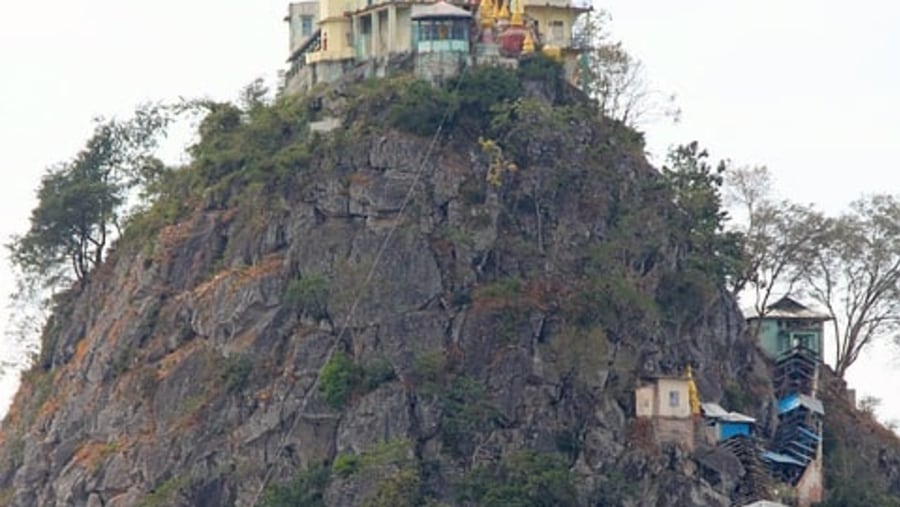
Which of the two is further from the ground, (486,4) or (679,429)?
(486,4)

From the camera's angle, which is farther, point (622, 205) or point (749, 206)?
point (749, 206)

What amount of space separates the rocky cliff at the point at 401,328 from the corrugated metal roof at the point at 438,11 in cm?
219

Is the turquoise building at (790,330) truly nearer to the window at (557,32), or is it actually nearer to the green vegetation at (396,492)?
the window at (557,32)

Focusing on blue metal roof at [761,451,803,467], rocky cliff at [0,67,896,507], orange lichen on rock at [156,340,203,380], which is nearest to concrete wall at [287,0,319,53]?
rocky cliff at [0,67,896,507]

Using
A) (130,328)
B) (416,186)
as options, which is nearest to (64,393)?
(130,328)

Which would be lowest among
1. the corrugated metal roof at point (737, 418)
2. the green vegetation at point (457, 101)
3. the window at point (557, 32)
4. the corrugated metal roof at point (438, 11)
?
the corrugated metal roof at point (737, 418)

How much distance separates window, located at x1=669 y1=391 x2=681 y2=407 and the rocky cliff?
0.76 m

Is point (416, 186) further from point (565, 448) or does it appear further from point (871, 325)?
point (871, 325)

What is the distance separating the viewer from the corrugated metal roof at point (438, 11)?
91562 millimetres

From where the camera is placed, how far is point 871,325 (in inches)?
3819

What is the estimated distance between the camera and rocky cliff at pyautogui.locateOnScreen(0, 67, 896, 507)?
280 ft

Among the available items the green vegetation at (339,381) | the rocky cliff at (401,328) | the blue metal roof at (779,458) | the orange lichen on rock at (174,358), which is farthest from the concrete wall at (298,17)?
the blue metal roof at (779,458)

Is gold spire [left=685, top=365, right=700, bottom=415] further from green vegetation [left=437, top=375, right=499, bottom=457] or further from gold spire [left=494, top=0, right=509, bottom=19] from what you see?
gold spire [left=494, top=0, right=509, bottom=19]

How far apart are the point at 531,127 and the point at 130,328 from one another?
11.3 meters
